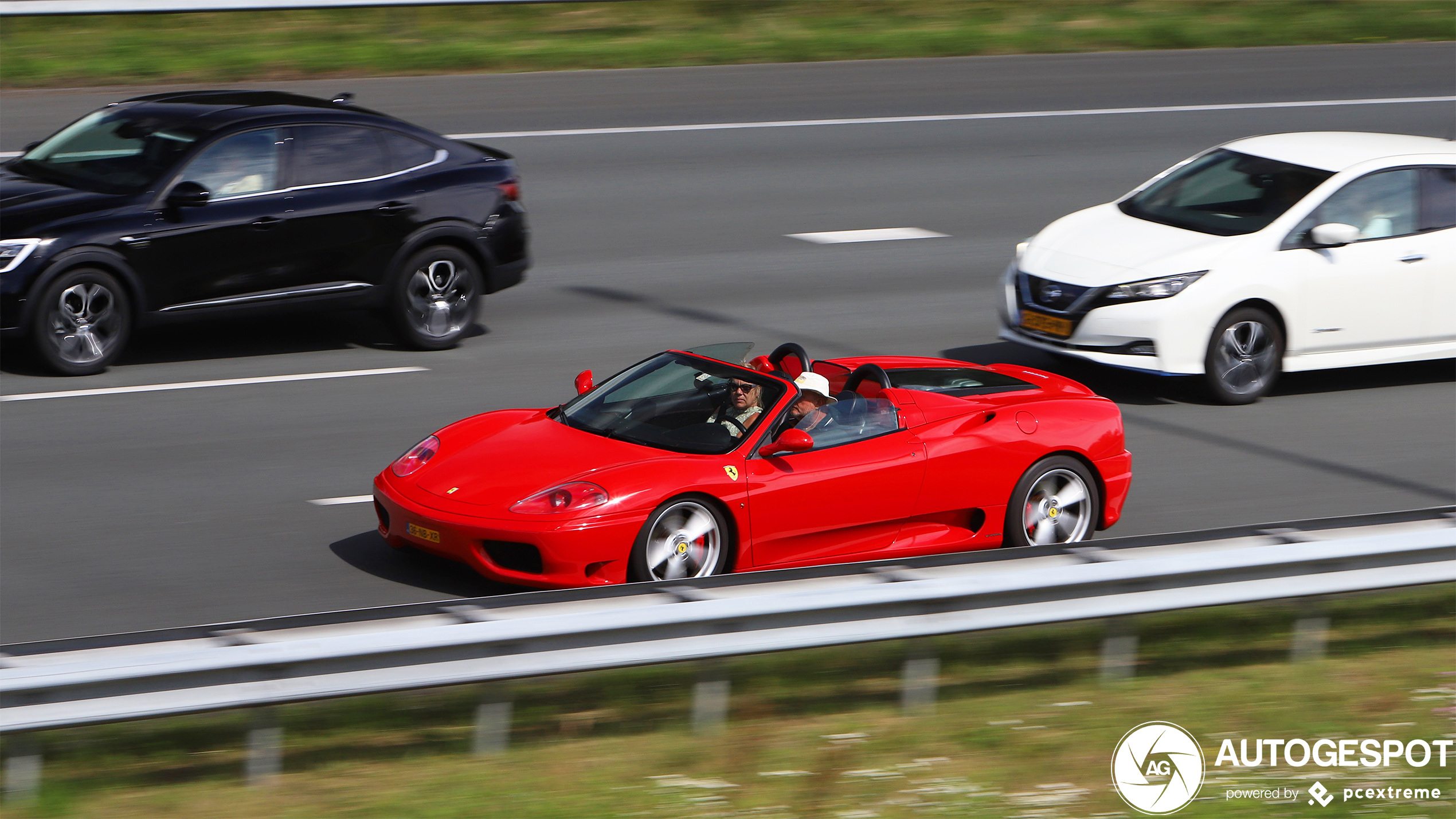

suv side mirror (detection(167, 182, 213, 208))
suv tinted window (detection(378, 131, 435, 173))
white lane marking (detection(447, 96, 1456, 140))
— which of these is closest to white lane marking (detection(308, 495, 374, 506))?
suv side mirror (detection(167, 182, 213, 208))

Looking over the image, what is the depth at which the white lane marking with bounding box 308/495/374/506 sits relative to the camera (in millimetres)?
9188

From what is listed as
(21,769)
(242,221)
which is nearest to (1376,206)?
(242,221)

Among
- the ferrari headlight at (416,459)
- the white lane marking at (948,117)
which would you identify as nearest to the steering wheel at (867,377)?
the ferrari headlight at (416,459)

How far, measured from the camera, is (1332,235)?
11.8 meters

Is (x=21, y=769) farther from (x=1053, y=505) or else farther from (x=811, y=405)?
(x=1053, y=505)

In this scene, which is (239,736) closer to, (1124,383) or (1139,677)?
(1139,677)

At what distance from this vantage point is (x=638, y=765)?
18.9ft

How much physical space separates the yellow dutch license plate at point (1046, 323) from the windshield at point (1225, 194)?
131cm

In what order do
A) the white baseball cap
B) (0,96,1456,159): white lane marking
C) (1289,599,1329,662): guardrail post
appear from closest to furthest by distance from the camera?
1. (1289,599,1329,662): guardrail post
2. the white baseball cap
3. (0,96,1456,159): white lane marking

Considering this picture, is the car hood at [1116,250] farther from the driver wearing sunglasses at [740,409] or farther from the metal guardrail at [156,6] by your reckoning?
the metal guardrail at [156,6]

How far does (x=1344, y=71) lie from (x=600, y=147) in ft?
39.4

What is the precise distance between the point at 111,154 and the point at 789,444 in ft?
20.5

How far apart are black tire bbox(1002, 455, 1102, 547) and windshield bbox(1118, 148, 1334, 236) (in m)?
3.98

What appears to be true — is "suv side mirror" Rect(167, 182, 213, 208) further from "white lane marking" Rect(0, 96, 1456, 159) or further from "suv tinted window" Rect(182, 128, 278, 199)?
"white lane marking" Rect(0, 96, 1456, 159)
